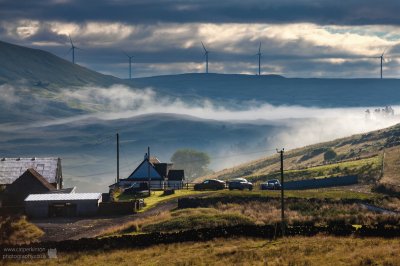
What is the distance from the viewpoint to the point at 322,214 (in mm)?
91562

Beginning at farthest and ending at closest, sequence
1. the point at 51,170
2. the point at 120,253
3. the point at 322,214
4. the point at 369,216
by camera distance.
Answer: the point at 51,170
the point at 322,214
the point at 369,216
the point at 120,253

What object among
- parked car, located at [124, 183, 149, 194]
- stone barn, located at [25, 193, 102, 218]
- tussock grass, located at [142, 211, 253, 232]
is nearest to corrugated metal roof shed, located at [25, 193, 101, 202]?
stone barn, located at [25, 193, 102, 218]

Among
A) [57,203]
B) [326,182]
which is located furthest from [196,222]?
[326,182]

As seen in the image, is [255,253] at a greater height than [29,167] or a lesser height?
lesser

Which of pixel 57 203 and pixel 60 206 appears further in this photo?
pixel 60 206

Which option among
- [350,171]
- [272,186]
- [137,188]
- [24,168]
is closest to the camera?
[24,168]

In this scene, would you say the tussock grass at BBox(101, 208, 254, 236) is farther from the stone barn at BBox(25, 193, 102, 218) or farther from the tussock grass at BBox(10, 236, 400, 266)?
the stone barn at BBox(25, 193, 102, 218)

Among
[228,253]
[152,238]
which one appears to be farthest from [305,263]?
[152,238]

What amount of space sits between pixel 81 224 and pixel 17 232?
10.7m

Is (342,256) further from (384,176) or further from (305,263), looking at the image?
(384,176)

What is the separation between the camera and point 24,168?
122m

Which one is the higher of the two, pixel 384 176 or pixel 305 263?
pixel 384 176

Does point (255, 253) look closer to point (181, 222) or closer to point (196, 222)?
point (196, 222)

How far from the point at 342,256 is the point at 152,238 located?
63.0ft
